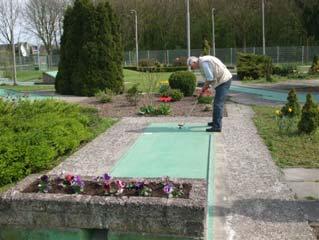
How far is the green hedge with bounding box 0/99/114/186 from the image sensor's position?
562 cm

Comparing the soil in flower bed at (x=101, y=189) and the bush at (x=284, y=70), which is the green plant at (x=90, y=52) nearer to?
the soil in flower bed at (x=101, y=189)

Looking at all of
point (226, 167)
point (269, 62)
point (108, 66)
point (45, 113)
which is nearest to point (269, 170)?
point (226, 167)

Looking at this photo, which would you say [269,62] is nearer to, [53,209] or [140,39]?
[53,209]

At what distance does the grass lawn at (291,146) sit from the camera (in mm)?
7181

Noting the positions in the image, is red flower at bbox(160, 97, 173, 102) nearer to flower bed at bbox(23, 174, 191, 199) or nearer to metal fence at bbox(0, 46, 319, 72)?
flower bed at bbox(23, 174, 191, 199)

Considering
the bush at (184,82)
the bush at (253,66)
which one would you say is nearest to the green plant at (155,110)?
the bush at (184,82)

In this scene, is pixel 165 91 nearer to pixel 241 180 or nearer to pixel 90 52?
pixel 90 52

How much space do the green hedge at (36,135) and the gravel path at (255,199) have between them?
2.28 metres

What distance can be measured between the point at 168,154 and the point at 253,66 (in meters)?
21.1

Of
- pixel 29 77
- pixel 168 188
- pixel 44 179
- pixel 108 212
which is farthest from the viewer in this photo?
pixel 29 77

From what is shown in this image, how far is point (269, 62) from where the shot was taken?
27906mm

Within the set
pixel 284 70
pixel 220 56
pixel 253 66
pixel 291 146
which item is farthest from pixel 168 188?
pixel 220 56

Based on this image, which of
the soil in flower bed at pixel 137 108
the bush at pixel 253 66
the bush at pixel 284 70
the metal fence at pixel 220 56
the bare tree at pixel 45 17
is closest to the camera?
the soil in flower bed at pixel 137 108

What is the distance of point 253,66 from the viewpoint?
2800 centimetres
